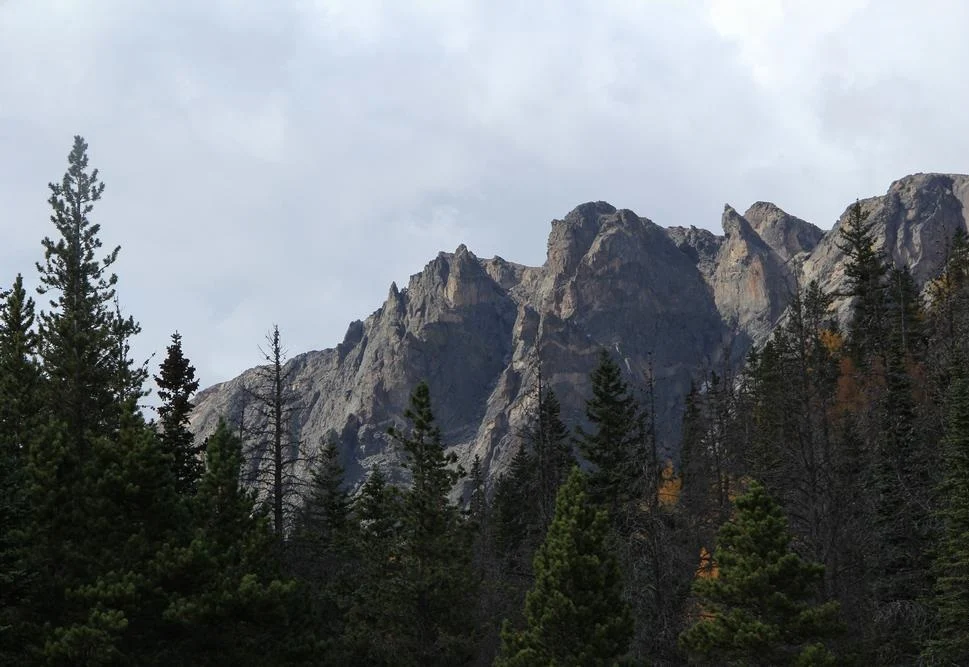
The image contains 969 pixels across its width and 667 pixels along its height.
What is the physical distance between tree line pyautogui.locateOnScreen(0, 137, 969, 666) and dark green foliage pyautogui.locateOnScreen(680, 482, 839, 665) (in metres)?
0.06

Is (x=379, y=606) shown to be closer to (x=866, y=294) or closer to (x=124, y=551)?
(x=124, y=551)

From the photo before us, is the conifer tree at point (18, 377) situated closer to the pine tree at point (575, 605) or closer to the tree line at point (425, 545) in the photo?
the tree line at point (425, 545)

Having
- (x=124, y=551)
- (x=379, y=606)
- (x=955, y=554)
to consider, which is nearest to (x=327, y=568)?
(x=379, y=606)

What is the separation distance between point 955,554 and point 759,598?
570 cm

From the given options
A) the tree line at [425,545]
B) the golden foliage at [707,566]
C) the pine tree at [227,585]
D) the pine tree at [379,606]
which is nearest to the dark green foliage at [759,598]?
the tree line at [425,545]

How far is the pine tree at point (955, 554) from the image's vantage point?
22.1 m

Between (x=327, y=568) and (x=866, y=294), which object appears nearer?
(x=327, y=568)

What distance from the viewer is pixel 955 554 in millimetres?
22656

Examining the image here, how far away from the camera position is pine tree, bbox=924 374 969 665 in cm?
2212

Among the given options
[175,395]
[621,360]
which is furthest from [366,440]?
[175,395]

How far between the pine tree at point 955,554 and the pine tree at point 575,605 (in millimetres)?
8158

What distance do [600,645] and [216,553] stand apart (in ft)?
33.3

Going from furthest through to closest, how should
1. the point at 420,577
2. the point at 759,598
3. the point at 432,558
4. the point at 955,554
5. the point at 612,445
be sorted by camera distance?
the point at 612,445 → the point at 432,558 → the point at 420,577 → the point at 955,554 → the point at 759,598

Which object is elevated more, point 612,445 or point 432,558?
point 612,445
